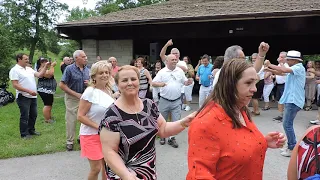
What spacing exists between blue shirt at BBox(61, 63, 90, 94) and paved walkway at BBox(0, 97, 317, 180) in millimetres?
1284

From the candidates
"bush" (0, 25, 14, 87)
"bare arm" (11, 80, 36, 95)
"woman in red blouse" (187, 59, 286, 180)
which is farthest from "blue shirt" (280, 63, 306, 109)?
"bush" (0, 25, 14, 87)

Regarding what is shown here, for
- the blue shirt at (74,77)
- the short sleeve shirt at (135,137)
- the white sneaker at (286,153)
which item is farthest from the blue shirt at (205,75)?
the short sleeve shirt at (135,137)

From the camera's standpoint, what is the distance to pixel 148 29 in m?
12.7

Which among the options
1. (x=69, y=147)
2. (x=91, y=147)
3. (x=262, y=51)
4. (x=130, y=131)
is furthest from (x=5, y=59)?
(x=130, y=131)

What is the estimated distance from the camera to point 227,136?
6.06ft

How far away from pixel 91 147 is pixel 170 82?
2.77 metres

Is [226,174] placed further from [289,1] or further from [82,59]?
[289,1]

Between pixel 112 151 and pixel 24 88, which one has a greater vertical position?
pixel 112 151

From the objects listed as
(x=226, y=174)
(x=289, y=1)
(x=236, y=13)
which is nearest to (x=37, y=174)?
(x=226, y=174)

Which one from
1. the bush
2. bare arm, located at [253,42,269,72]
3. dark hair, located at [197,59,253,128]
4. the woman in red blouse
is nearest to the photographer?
the woman in red blouse

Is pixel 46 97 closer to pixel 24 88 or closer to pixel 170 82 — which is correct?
pixel 24 88

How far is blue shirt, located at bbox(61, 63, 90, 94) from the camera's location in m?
5.69

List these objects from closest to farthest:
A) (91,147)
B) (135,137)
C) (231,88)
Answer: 1. (231,88)
2. (135,137)
3. (91,147)

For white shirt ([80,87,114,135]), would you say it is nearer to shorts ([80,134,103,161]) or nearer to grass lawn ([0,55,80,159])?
shorts ([80,134,103,161])
